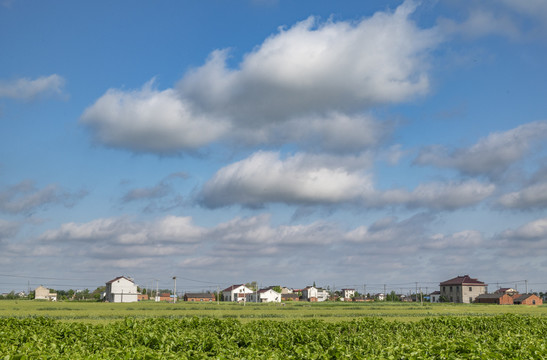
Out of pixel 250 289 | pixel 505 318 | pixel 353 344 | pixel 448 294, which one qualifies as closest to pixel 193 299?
pixel 250 289

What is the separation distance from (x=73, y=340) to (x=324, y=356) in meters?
10.4

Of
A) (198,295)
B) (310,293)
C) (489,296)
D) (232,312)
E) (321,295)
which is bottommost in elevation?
(321,295)

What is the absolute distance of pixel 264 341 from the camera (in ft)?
55.3

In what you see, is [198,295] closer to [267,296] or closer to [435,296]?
[267,296]

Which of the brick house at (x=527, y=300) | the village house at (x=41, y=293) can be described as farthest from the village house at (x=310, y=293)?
the village house at (x=41, y=293)

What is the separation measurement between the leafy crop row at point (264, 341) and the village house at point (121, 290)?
383 feet

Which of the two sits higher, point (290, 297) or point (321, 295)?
point (290, 297)

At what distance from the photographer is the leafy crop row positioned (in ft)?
38.2

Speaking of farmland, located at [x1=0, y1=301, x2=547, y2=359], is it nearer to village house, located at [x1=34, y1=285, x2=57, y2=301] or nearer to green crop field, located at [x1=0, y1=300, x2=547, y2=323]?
green crop field, located at [x1=0, y1=300, x2=547, y2=323]

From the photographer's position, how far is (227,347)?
1478 centimetres

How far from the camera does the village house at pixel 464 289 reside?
145250 mm

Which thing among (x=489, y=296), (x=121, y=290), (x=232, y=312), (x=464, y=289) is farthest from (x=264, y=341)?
(x=464, y=289)

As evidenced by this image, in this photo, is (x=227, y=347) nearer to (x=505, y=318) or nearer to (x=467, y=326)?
(x=467, y=326)

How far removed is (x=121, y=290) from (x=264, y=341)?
128440mm
